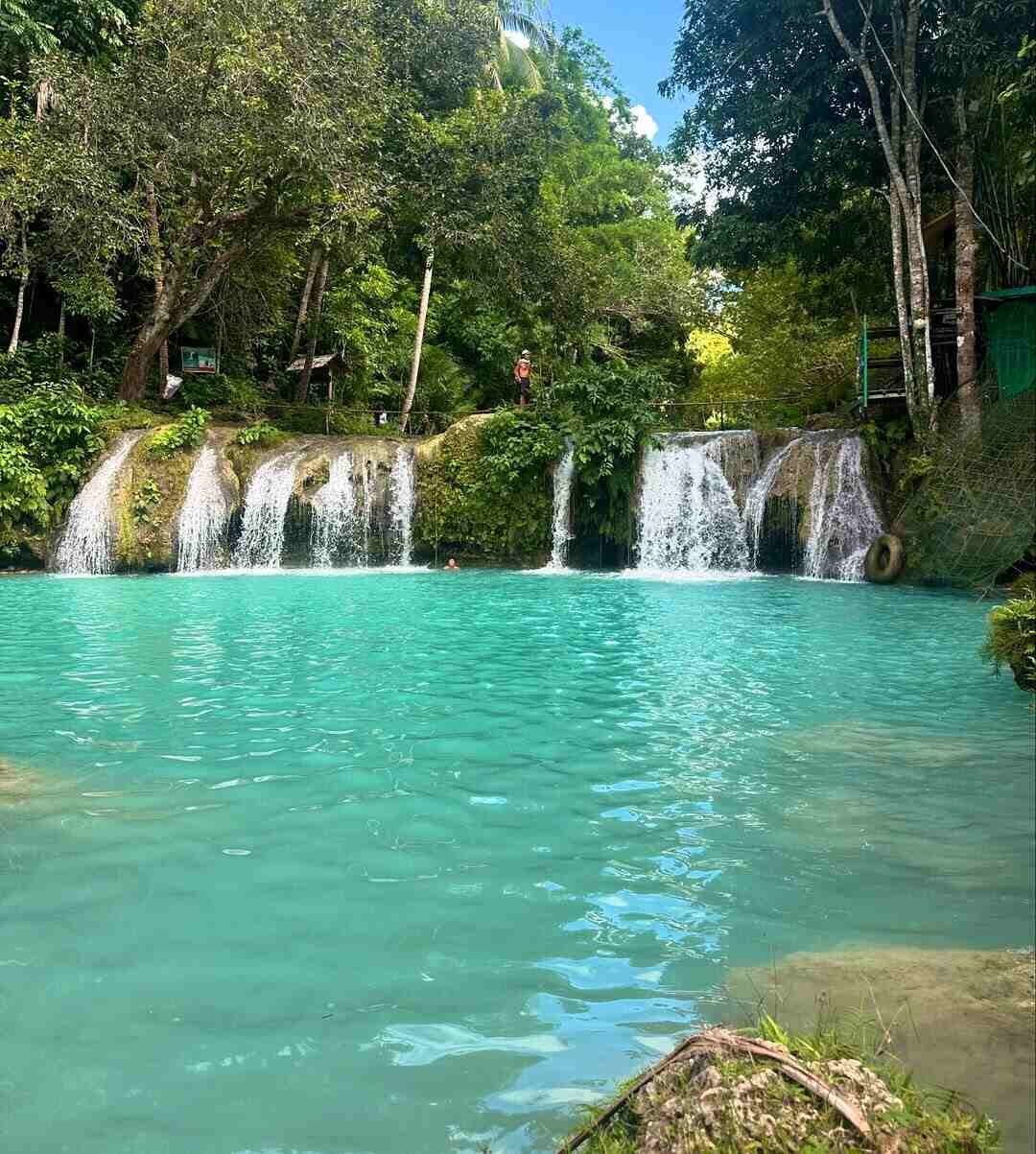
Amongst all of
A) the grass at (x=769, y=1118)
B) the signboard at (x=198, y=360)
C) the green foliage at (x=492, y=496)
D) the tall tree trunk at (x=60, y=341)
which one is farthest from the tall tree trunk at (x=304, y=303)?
the grass at (x=769, y=1118)

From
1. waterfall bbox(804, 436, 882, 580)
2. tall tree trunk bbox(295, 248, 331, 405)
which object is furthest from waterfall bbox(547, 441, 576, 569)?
tall tree trunk bbox(295, 248, 331, 405)

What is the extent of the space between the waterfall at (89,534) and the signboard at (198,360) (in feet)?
24.0

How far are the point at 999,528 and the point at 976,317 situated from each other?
605 cm

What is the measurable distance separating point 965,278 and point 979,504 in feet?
14.7

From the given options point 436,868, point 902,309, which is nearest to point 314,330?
point 902,309

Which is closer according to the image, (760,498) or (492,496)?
(760,498)

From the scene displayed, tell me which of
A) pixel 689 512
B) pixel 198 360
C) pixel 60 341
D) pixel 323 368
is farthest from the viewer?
pixel 323 368

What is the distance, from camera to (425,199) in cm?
2172

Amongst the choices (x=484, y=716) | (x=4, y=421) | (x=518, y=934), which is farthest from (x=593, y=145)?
(x=518, y=934)

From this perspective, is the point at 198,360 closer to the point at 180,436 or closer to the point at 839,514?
the point at 180,436

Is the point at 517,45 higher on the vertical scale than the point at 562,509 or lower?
higher

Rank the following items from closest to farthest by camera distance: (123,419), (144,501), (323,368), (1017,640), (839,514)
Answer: (1017,640) < (839,514) < (144,501) < (123,419) < (323,368)

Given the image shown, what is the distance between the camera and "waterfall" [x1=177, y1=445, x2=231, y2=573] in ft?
62.9

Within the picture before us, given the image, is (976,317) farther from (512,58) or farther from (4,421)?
(512,58)
